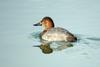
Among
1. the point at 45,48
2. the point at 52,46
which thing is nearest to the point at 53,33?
the point at 52,46

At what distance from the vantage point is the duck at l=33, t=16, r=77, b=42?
28.5 feet

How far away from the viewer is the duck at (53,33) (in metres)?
8.69

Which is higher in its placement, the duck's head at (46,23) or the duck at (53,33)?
the duck's head at (46,23)

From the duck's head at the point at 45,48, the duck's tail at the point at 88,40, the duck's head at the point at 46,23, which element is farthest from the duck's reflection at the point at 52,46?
the duck's head at the point at 46,23

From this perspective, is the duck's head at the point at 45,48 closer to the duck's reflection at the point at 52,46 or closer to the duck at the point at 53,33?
the duck's reflection at the point at 52,46

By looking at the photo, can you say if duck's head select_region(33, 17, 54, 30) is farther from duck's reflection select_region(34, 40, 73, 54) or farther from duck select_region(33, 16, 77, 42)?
duck's reflection select_region(34, 40, 73, 54)

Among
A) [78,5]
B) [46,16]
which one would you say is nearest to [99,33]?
[46,16]

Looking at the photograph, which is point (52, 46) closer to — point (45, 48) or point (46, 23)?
point (45, 48)

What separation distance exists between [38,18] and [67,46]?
1.82 metres

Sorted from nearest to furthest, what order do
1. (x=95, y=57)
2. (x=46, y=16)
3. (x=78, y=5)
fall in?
(x=95, y=57), (x=46, y=16), (x=78, y=5)

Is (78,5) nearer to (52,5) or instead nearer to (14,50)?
(52,5)

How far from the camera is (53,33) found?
29.1 ft

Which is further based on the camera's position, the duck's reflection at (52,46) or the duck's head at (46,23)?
the duck's head at (46,23)

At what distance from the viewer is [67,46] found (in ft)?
27.6
